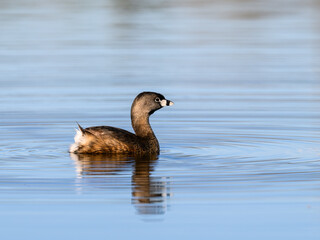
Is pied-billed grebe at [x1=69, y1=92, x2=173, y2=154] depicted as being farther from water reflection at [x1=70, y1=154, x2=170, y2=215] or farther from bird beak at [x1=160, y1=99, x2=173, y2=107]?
water reflection at [x1=70, y1=154, x2=170, y2=215]

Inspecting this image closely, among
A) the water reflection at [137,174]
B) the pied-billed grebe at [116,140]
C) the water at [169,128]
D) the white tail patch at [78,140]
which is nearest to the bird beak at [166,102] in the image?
the pied-billed grebe at [116,140]

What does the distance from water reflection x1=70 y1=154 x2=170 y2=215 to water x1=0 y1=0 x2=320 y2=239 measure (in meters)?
0.02

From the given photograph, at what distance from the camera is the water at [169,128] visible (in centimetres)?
885

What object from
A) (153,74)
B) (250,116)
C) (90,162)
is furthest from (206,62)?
(90,162)

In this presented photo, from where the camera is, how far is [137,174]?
436 inches

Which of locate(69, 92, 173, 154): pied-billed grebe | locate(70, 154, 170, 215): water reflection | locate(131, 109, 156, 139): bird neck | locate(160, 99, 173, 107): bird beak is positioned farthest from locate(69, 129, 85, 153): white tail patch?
locate(160, 99, 173, 107): bird beak

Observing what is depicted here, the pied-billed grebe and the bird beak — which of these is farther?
the bird beak

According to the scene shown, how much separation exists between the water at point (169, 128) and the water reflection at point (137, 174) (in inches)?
1.0

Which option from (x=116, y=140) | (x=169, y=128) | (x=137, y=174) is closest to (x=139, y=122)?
(x=116, y=140)

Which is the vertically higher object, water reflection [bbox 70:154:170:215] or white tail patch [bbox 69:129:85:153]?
white tail patch [bbox 69:129:85:153]

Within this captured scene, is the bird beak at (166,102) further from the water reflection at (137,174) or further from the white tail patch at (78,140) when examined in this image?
the white tail patch at (78,140)

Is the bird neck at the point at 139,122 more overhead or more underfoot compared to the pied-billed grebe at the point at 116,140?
more overhead

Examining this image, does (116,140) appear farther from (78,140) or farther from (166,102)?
(166,102)

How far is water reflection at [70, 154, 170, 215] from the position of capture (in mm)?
9461
